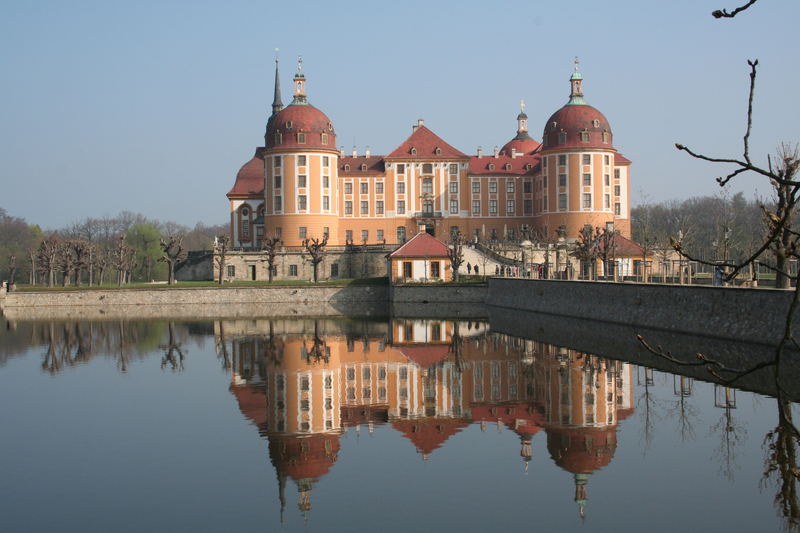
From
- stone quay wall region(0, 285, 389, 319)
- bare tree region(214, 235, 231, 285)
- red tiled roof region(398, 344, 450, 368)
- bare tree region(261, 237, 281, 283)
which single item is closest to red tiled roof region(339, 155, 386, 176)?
bare tree region(261, 237, 281, 283)

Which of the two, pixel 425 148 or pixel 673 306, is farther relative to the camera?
pixel 425 148

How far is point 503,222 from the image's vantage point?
6862cm

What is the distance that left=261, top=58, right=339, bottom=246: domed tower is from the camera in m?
62.8

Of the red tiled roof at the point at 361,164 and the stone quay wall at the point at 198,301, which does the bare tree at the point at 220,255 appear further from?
the red tiled roof at the point at 361,164

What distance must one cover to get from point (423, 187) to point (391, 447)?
52.3 m

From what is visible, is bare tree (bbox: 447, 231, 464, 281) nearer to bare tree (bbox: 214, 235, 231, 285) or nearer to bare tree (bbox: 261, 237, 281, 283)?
bare tree (bbox: 261, 237, 281, 283)

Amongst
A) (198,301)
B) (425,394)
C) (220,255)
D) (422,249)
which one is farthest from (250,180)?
(425,394)

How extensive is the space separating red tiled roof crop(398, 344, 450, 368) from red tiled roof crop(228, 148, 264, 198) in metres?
39.9

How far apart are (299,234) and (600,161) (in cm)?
2345

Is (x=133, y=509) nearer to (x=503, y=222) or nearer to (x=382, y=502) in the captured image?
(x=382, y=502)

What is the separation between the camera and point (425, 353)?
31062 millimetres

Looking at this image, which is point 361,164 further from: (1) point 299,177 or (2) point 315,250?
(2) point 315,250

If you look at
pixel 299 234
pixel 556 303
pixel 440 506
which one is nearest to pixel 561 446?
pixel 440 506

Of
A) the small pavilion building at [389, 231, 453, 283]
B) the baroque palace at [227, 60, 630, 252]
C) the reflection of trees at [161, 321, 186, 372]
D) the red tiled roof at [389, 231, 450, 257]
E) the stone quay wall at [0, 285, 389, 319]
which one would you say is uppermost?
the baroque palace at [227, 60, 630, 252]
